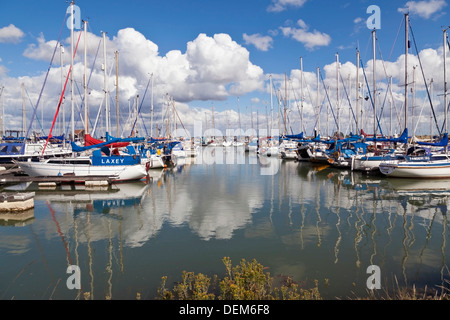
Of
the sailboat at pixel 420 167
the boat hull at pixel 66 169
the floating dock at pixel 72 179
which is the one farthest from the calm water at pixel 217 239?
the sailboat at pixel 420 167

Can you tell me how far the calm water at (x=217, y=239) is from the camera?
10148 mm

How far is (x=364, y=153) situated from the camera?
43.4 meters

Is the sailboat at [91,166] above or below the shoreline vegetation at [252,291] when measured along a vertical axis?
above

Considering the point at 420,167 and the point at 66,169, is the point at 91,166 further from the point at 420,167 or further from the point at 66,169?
the point at 420,167

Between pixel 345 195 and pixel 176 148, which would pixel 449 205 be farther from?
pixel 176 148

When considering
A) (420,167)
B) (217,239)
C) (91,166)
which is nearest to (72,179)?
(91,166)

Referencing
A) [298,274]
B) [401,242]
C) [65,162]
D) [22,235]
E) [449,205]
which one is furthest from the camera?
[65,162]

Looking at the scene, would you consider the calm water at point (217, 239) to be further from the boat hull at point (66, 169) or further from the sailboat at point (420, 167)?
the sailboat at point (420, 167)

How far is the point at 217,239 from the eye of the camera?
14.4 meters

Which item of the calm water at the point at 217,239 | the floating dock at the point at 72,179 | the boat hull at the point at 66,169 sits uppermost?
the boat hull at the point at 66,169

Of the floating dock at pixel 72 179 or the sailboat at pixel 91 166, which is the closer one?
the floating dock at pixel 72 179
